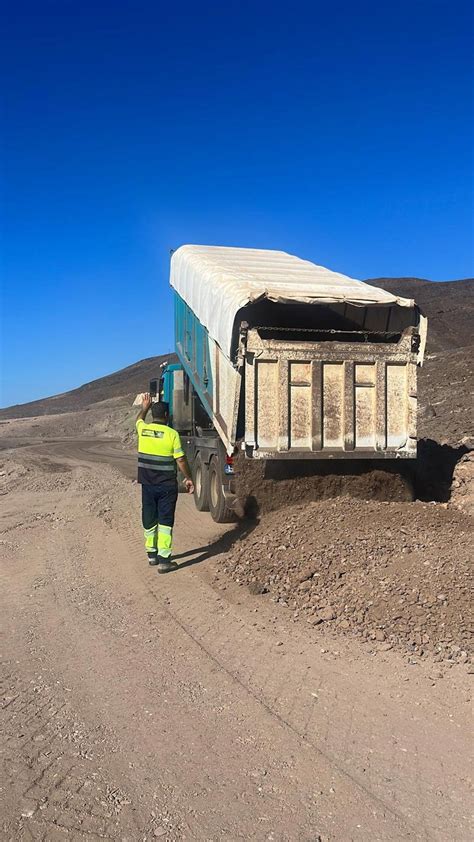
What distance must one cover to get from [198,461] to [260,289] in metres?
4.28

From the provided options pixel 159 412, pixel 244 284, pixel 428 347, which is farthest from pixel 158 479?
pixel 428 347

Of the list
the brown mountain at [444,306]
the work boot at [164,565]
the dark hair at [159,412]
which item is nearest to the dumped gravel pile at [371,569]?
the work boot at [164,565]

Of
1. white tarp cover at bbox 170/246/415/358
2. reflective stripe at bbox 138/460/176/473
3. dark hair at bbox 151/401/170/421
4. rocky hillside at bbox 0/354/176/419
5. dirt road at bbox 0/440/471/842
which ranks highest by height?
rocky hillside at bbox 0/354/176/419

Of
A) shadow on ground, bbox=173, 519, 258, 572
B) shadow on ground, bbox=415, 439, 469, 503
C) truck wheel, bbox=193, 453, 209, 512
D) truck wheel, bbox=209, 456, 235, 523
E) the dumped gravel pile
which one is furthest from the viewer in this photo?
truck wheel, bbox=193, 453, 209, 512

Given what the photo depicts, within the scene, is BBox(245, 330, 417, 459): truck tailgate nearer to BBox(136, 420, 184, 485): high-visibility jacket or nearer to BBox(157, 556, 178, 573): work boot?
BBox(136, 420, 184, 485): high-visibility jacket

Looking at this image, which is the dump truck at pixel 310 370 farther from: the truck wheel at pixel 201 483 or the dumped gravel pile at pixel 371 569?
the truck wheel at pixel 201 483

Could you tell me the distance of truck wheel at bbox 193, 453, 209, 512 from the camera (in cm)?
1099

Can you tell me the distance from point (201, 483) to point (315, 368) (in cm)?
382

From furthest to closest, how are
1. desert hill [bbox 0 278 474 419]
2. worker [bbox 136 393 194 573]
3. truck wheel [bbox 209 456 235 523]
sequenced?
desert hill [bbox 0 278 474 419] → truck wheel [bbox 209 456 235 523] → worker [bbox 136 393 194 573]

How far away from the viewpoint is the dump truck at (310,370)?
8.12m

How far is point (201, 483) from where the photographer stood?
11281 millimetres

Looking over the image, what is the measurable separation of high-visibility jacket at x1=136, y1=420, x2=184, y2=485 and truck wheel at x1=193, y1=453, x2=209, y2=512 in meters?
3.41

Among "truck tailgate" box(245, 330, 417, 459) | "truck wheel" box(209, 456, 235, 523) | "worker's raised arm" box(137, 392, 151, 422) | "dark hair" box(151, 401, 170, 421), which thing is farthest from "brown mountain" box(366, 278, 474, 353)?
"dark hair" box(151, 401, 170, 421)

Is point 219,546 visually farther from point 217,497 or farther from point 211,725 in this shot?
point 211,725
